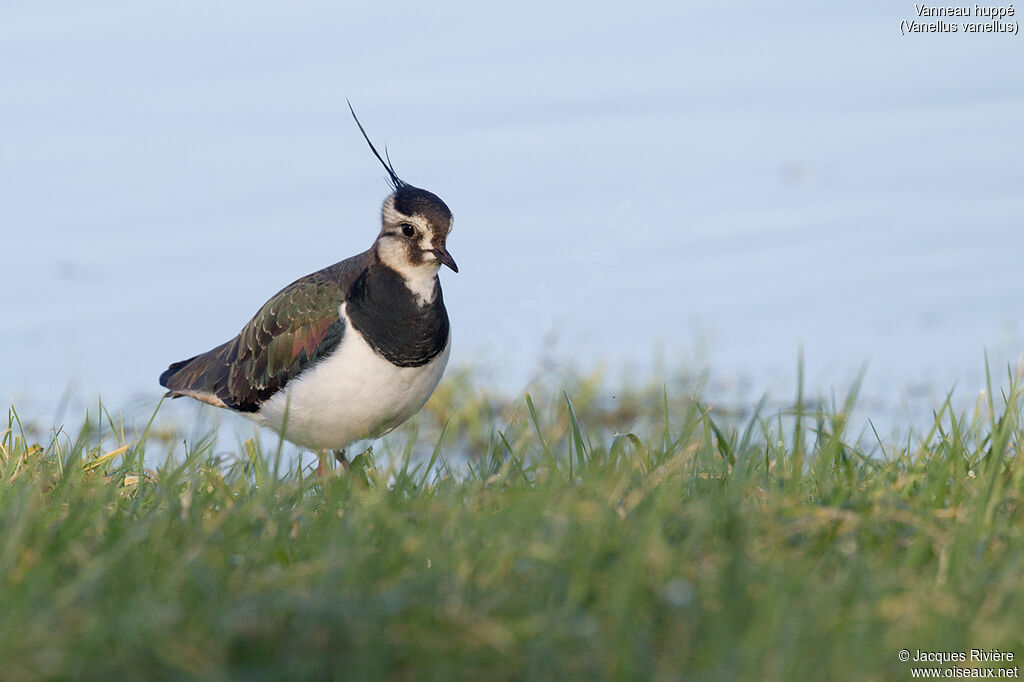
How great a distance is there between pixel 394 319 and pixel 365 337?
14 cm

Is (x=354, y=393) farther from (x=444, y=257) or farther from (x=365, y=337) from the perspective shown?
(x=444, y=257)

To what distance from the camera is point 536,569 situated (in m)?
2.94

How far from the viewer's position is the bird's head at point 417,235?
17.0ft

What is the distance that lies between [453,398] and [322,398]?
3.08 m

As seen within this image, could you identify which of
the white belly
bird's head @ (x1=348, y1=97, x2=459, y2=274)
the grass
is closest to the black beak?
bird's head @ (x1=348, y1=97, x2=459, y2=274)

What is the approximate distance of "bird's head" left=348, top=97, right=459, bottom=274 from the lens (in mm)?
5195

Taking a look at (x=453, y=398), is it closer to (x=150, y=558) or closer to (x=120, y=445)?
(x=120, y=445)

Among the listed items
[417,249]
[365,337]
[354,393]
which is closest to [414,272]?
[417,249]

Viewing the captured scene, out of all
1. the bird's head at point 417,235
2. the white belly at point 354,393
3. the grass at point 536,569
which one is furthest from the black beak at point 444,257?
the grass at point 536,569

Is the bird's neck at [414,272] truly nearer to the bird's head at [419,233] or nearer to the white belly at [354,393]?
the bird's head at [419,233]

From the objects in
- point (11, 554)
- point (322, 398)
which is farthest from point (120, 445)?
point (11, 554)

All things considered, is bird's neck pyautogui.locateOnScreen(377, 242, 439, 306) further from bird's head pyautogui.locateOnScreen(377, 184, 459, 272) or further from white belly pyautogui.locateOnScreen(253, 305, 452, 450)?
white belly pyautogui.locateOnScreen(253, 305, 452, 450)

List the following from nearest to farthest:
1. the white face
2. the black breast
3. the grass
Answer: the grass
the black breast
the white face

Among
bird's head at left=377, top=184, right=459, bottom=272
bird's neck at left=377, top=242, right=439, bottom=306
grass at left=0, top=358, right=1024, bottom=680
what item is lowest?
grass at left=0, top=358, right=1024, bottom=680
